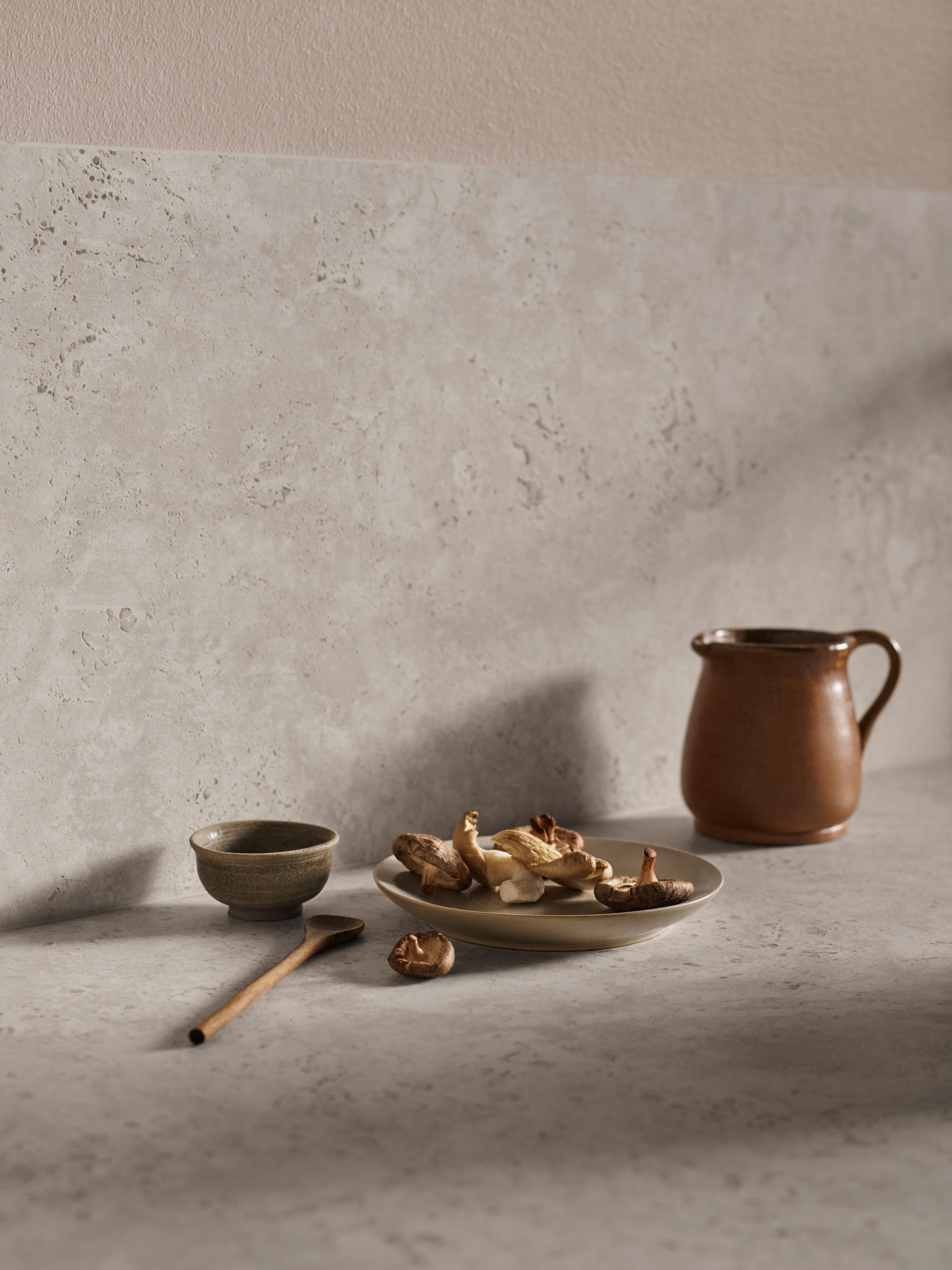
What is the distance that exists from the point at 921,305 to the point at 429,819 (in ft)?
2.87

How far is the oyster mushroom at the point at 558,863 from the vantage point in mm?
969

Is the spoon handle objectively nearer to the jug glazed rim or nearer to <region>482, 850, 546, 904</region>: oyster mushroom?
<region>482, 850, 546, 904</region>: oyster mushroom

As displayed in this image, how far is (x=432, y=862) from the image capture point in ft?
3.19

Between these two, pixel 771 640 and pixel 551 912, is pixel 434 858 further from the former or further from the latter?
pixel 771 640

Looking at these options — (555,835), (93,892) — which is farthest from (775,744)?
(93,892)

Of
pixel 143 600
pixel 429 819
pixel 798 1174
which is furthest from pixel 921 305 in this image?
pixel 798 1174

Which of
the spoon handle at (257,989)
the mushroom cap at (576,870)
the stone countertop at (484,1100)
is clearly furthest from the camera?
the mushroom cap at (576,870)

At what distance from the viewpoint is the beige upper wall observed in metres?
0.97

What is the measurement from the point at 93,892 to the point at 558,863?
38cm

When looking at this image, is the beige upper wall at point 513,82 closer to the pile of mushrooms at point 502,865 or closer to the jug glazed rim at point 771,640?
the jug glazed rim at point 771,640

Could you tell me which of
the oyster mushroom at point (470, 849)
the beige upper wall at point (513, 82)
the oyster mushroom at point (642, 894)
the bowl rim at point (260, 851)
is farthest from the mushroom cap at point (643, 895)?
the beige upper wall at point (513, 82)

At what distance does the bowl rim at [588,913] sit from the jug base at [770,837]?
0.14 metres

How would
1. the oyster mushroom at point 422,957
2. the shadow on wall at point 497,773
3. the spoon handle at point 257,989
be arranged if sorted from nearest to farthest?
the spoon handle at point 257,989 → the oyster mushroom at point 422,957 → the shadow on wall at point 497,773

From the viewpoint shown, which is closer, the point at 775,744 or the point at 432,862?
the point at 432,862
